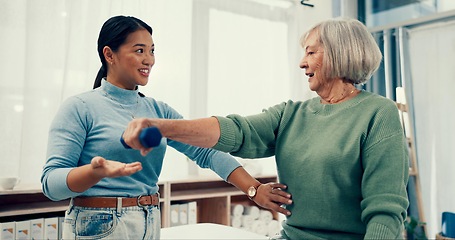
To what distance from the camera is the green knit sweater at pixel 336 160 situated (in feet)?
3.52

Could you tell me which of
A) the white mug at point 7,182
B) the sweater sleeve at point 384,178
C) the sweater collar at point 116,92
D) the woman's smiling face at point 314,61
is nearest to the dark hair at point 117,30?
the sweater collar at point 116,92

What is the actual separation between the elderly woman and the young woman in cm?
9

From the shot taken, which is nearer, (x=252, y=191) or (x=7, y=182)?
(x=252, y=191)

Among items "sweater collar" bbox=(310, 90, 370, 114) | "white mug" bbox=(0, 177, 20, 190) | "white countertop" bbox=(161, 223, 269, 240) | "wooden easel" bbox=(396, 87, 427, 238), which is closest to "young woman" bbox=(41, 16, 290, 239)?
"sweater collar" bbox=(310, 90, 370, 114)

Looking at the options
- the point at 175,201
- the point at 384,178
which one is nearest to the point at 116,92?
the point at 384,178

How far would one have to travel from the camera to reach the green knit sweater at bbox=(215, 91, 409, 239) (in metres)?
1.07

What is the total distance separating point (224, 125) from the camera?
1.22m

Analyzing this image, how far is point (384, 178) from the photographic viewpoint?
3.52 ft

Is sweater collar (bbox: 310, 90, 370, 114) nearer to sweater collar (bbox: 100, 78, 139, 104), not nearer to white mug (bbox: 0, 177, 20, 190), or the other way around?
sweater collar (bbox: 100, 78, 139, 104)

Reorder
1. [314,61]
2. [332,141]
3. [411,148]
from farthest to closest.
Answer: [411,148], [314,61], [332,141]

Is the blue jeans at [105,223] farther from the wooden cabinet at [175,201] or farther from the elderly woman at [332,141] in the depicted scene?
the wooden cabinet at [175,201]

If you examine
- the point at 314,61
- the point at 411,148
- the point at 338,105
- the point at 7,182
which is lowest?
the point at 7,182

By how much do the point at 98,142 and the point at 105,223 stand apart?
0.22 metres

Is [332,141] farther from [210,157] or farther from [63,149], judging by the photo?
[63,149]
